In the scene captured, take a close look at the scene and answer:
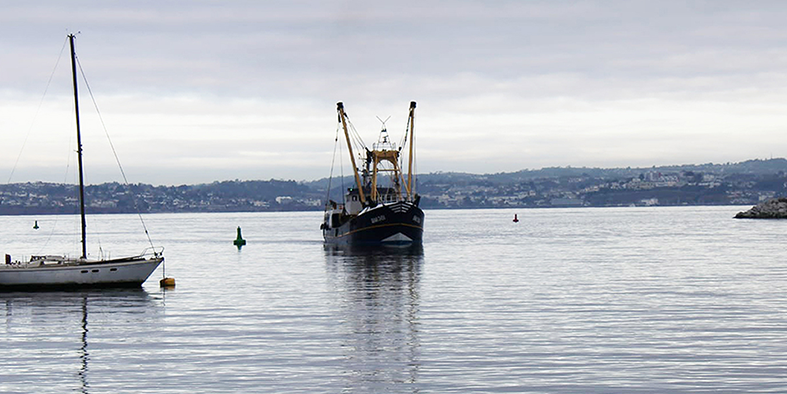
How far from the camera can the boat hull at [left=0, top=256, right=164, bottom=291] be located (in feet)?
142

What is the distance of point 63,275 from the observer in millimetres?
43344

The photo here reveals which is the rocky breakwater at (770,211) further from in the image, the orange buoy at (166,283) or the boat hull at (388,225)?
the orange buoy at (166,283)

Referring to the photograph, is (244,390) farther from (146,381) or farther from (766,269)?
(766,269)

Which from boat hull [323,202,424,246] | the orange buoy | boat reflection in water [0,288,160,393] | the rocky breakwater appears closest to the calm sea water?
boat reflection in water [0,288,160,393]

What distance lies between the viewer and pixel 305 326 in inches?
1192

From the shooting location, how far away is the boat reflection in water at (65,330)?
71.3 ft

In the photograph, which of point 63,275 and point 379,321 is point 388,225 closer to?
point 63,275

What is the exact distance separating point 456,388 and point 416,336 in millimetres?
7837

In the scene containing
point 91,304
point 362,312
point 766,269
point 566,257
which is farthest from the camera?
point 566,257

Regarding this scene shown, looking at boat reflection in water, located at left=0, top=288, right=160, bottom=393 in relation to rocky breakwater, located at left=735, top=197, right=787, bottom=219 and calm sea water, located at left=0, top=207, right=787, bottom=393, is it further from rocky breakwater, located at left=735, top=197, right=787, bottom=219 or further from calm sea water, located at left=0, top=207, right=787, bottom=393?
rocky breakwater, located at left=735, top=197, right=787, bottom=219

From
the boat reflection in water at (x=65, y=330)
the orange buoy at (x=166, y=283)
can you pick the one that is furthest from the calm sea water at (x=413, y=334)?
the orange buoy at (x=166, y=283)

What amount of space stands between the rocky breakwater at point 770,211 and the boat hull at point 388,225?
108 m

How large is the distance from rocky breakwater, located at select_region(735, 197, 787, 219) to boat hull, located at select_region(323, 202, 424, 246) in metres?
108

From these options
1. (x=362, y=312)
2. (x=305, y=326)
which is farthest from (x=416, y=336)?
(x=362, y=312)
